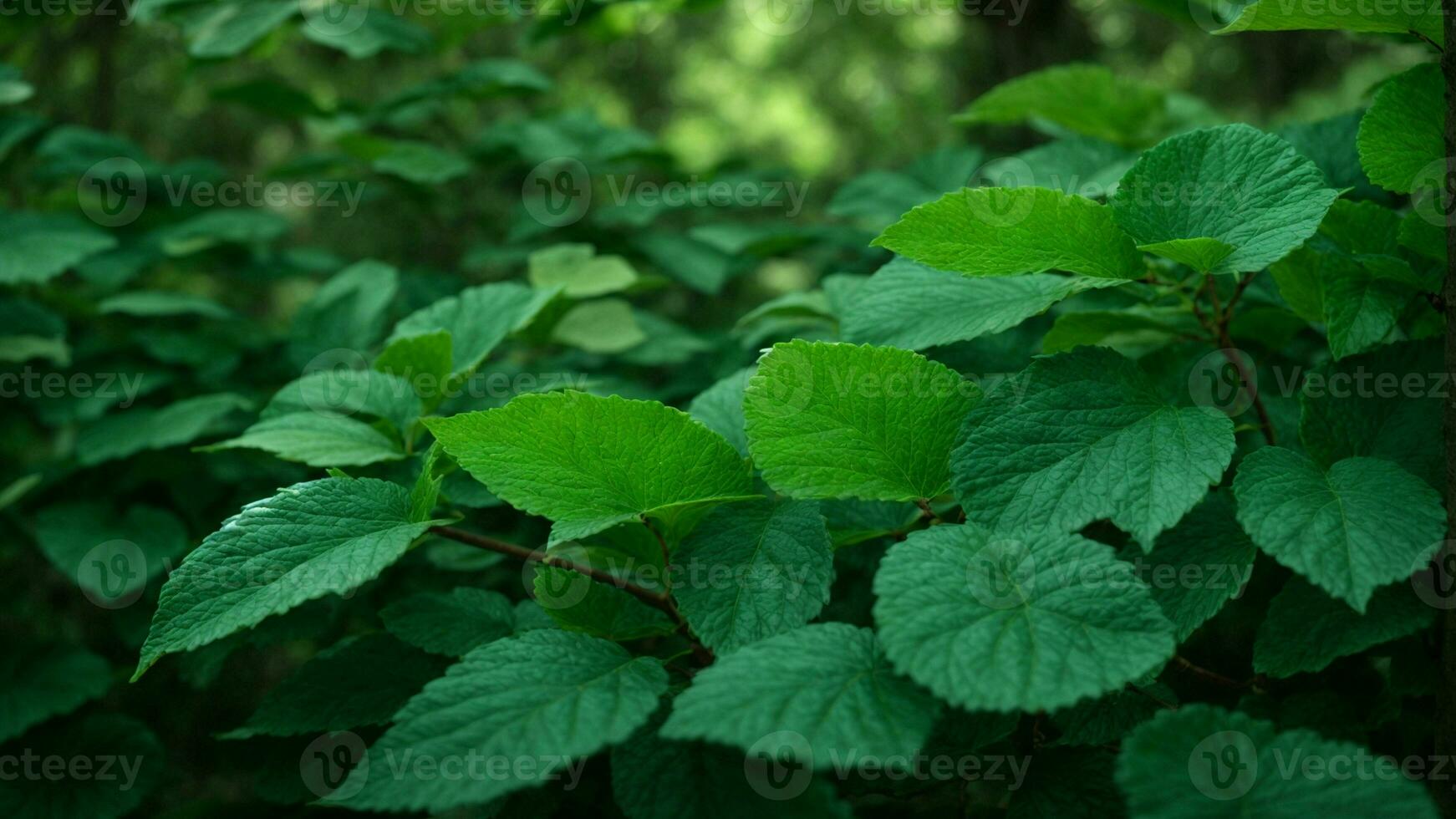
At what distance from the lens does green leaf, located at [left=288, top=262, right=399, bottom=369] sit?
4.64ft

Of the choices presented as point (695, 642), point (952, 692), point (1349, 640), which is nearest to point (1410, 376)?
point (1349, 640)

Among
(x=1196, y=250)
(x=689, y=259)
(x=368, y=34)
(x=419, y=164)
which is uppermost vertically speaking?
(x=368, y=34)

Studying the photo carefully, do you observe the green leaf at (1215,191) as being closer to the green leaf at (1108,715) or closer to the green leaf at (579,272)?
the green leaf at (1108,715)

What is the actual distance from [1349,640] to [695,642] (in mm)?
491

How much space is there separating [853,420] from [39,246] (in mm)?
1329

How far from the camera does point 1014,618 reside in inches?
25.3

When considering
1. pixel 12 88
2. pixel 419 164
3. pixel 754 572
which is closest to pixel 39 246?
pixel 12 88

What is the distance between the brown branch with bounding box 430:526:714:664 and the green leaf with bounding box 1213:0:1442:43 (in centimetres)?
63

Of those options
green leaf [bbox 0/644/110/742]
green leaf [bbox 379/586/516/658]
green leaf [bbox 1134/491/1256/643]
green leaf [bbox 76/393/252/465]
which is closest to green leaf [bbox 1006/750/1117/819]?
green leaf [bbox 1134/491/1256/643]

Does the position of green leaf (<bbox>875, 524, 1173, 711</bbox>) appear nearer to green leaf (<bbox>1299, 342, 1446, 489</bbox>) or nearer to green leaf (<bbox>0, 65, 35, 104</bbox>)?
green leaf (<bbox>1299, 342, 1446, 489</bbox>)

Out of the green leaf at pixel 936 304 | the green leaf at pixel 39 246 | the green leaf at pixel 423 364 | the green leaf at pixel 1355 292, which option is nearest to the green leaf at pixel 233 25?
the green leaf at pixel 39 246

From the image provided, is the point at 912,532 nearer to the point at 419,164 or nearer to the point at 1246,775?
the point at 1246,775

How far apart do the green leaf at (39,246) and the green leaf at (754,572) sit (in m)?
1.14

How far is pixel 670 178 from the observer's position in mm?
2080
